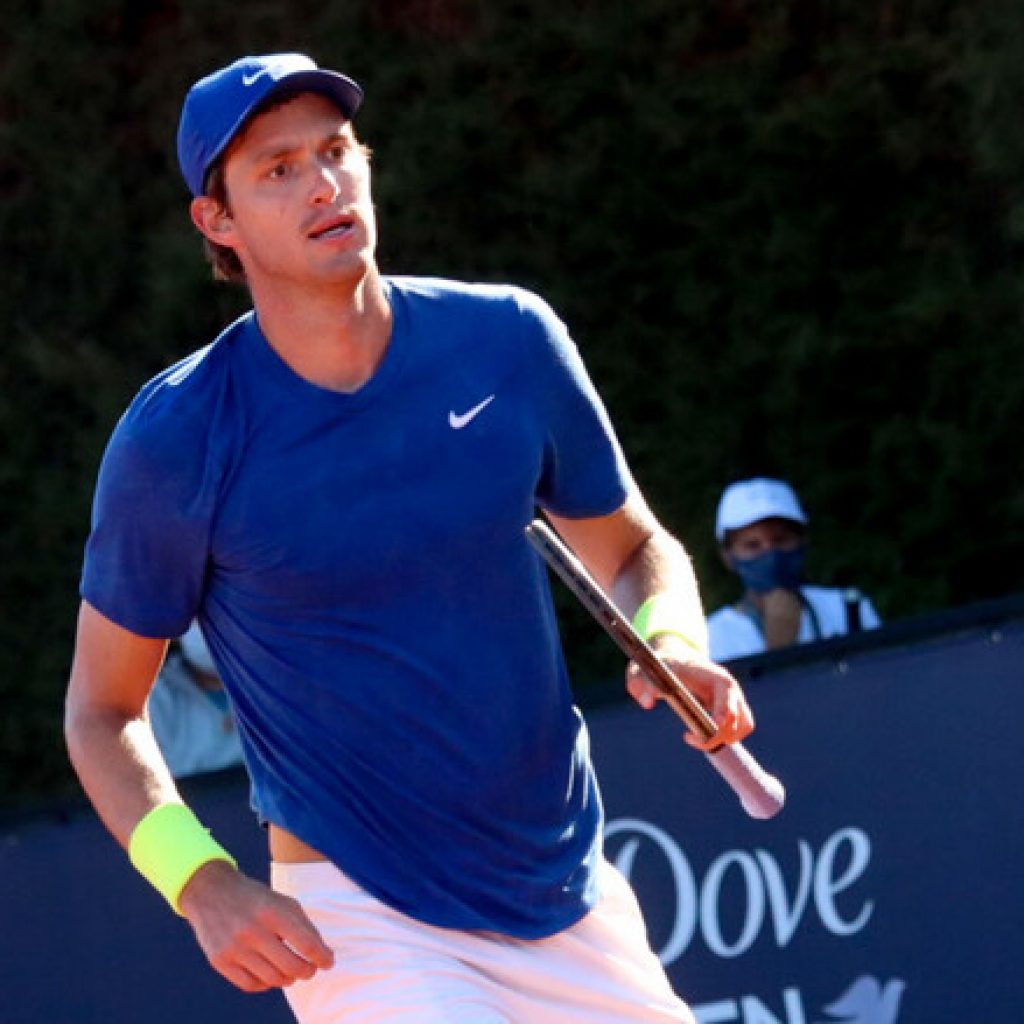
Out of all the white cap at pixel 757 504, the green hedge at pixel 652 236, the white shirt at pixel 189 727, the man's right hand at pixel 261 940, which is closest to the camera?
the man's right hand at pixel 261 940

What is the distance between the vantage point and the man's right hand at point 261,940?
11.1ft

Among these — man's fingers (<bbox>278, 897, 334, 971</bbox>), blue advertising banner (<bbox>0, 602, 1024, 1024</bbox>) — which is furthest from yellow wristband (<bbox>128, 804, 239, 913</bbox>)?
blue advertising banner (<bbox>0, 602, 1024, 1024</bbox>)

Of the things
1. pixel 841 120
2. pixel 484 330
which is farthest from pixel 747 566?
pixel 484 330

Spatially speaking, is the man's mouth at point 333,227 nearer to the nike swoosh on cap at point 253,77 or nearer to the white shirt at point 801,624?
the nike swoosh on cap at point 253,77

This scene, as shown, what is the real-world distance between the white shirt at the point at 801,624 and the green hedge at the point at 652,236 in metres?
0.85

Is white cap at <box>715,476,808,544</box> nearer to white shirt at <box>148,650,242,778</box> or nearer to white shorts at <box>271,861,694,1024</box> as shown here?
white shirt at <box>148,650,242,778</box>

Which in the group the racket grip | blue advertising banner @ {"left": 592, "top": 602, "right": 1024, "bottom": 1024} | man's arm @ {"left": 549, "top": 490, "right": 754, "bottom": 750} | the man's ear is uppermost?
the man's ear

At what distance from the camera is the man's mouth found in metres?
3.70

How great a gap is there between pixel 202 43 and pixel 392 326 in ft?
15.8

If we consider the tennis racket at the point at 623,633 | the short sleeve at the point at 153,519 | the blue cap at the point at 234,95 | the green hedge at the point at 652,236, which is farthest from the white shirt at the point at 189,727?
the tennis racket at the point at 623,633

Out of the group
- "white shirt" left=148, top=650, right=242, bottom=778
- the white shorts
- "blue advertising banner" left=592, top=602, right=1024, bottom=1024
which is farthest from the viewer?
"white shirt" left=148, top=650, right=242, bottom=778

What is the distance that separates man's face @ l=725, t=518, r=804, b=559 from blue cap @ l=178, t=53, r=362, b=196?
143 inches

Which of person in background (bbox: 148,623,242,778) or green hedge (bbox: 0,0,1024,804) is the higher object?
green hedge (bbox: 0,0,1024,804)

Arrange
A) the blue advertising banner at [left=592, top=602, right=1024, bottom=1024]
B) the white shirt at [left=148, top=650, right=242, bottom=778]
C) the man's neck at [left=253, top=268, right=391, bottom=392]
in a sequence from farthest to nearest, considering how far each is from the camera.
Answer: the white shirt at [left=148, top=650, right=242, bottom=778] → the blue advertising banner at [left=592, top=602, right=1024, bottom=1024] → the man's neck at [left=253, top=268, right=391, bottom=392]
